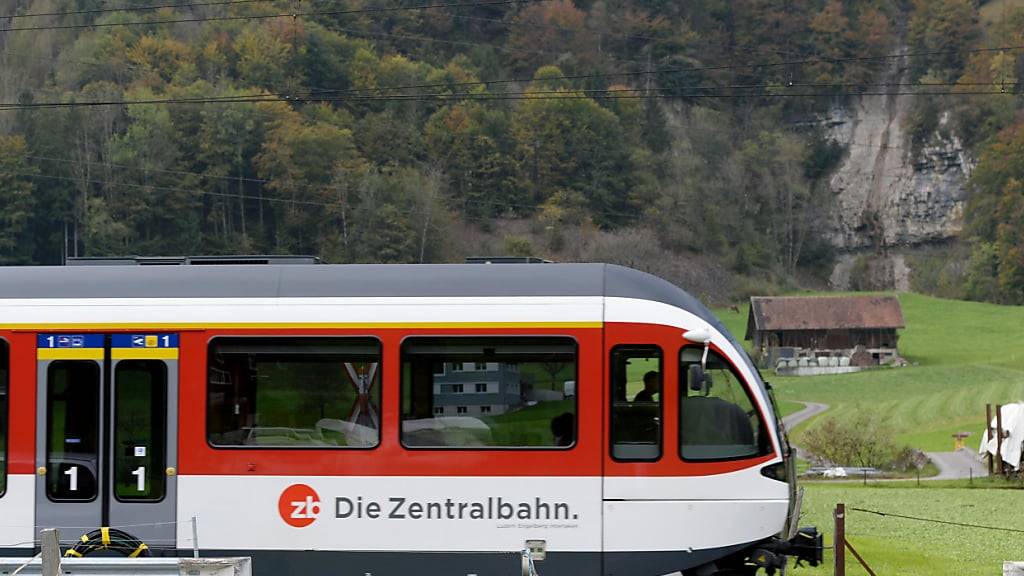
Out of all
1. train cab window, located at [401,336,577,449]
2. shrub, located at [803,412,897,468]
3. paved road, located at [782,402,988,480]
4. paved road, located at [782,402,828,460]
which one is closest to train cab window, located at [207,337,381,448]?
train cab window, located at [401,336,577,449]

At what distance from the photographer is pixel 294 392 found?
45.4ft

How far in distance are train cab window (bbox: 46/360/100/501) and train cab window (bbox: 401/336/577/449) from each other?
9.45ft

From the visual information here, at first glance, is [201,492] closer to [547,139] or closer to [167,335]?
[167,335]

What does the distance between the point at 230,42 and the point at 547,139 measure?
30.7 metres

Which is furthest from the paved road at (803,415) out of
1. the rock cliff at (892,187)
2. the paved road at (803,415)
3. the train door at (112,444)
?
the rock cliff at (892,187)

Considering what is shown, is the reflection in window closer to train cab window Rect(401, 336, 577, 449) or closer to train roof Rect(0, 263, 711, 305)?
train roof Rect(0, 263, 711, 305)

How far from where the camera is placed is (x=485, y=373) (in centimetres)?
1379

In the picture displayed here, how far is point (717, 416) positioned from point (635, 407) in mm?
761

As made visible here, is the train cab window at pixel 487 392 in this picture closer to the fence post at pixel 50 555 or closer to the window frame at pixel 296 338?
the window frame at pixel 296 338

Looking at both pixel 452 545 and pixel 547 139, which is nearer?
pixel 452 545

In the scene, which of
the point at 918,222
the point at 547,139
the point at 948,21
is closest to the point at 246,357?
the point at 547,139

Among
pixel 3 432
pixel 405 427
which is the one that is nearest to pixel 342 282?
pixel 405 427

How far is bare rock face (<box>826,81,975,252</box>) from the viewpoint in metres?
153

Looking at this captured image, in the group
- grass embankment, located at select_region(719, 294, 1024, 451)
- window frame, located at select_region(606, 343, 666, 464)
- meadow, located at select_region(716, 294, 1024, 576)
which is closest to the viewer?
window frame, located at select_region(606, 343, 666, 464)
